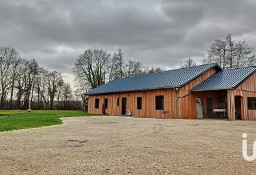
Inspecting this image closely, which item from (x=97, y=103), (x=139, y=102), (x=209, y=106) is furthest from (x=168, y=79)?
(x=97, y=103)

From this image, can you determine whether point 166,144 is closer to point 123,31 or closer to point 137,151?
point 137,151

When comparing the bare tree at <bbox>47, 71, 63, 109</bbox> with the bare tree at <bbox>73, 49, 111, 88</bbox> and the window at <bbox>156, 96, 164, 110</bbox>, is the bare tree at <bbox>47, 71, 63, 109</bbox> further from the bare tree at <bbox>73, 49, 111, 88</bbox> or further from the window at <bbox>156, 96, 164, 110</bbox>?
the window at <bbox>156, 96, 164, 110</bbox>

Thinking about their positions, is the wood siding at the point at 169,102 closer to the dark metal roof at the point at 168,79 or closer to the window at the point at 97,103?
the dark metal roof at the point at 168,79

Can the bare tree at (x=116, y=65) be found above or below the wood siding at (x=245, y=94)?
above

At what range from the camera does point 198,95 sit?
23.2 m

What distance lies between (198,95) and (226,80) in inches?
103

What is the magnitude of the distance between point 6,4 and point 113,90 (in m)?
15.9

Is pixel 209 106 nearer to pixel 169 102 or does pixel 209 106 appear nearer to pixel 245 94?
pixel 245 94

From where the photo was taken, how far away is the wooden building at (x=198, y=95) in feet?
68.5

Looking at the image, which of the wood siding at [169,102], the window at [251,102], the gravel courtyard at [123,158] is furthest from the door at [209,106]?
the gravel courtyard at [123,158]

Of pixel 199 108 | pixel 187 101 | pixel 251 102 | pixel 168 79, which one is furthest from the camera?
pixel 168 79

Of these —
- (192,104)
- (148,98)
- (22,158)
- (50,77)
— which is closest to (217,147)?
(22,158)

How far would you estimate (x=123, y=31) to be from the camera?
80.5 feet

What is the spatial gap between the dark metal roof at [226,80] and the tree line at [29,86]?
90.1 feet
